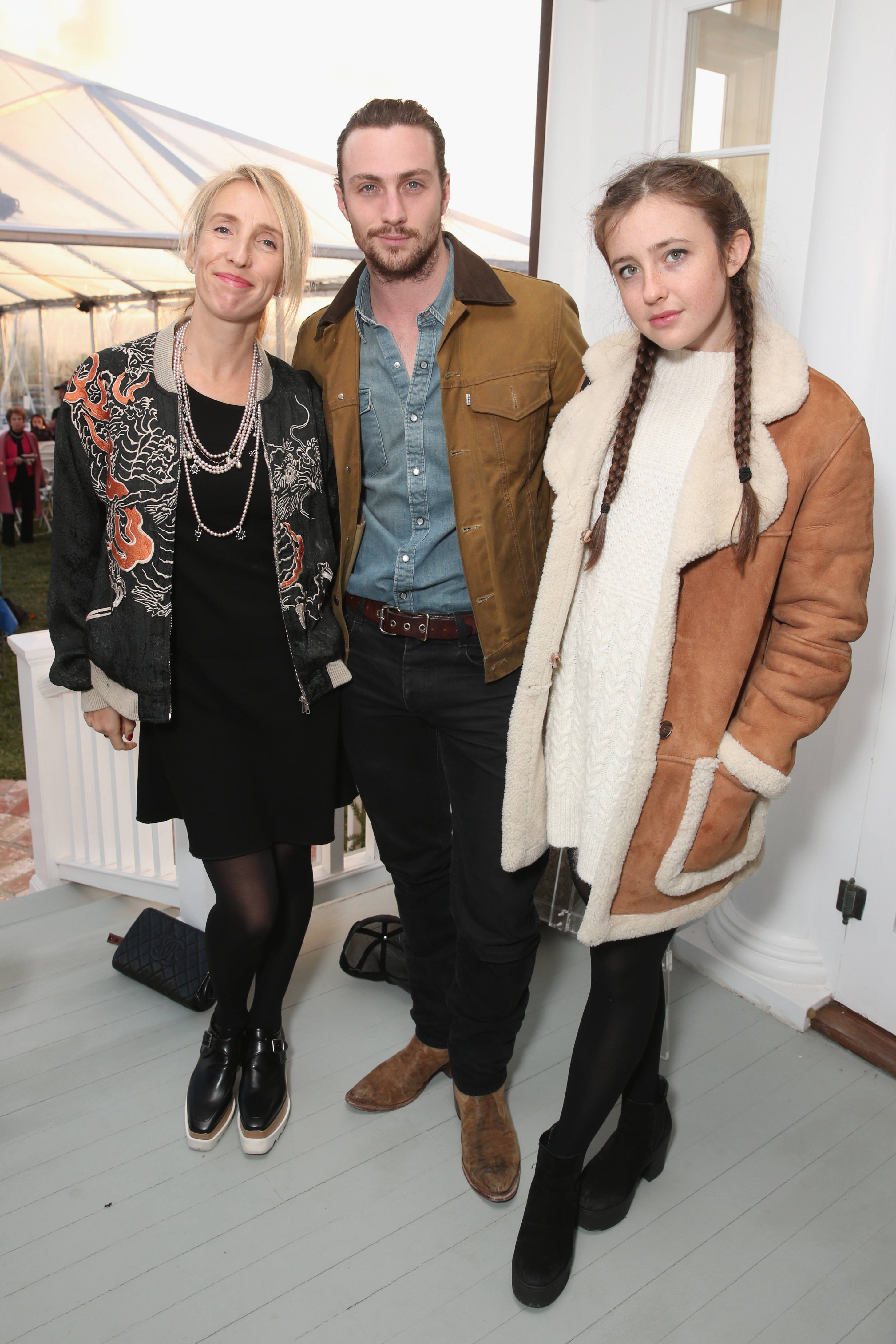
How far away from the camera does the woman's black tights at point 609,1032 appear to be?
57.3 inches

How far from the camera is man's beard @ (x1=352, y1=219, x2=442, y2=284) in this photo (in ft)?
4.96

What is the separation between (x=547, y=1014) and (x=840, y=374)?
1593 millimetres

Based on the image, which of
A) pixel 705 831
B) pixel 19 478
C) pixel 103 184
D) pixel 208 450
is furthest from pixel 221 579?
pixel 19 478

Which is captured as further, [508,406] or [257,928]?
[257,928]

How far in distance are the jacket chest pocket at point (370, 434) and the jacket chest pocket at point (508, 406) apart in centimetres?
17

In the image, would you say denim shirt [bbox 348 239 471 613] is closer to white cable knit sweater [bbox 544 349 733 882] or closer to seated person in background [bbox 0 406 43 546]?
white cable knit sweater [bbox 544 349 733 882]

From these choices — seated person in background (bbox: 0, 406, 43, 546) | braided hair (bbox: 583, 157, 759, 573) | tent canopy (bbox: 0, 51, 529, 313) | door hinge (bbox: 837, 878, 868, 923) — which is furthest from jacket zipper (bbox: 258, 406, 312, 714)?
seated person in background (bbox: 0, 406, 43, 546)

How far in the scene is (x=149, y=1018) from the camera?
86.8 inches

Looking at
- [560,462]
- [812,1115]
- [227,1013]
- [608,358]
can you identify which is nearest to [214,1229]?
[227,1013]

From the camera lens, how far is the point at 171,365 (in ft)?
5.03

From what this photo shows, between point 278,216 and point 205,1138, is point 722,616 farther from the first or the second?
point 205,1138

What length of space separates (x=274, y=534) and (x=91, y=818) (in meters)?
1.60

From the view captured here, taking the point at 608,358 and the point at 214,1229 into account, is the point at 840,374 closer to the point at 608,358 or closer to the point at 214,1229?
the point at 608,358

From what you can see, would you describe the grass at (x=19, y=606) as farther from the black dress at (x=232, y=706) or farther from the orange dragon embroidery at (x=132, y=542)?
the orange dragon embroidery at (x=132, y=542)
